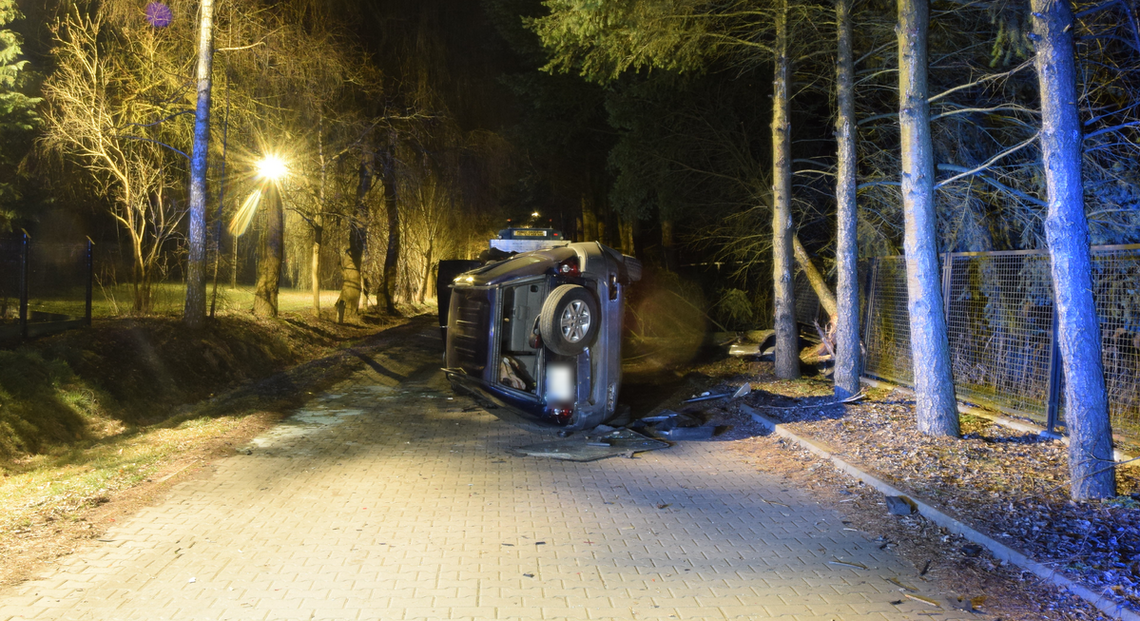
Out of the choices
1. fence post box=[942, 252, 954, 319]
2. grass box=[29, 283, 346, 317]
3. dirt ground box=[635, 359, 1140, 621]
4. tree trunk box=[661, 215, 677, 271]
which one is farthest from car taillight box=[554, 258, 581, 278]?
tree trunk box=[661, 215, 677, 271]

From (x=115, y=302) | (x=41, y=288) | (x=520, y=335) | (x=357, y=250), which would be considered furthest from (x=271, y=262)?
(x=520, y=335)

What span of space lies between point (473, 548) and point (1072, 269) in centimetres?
561

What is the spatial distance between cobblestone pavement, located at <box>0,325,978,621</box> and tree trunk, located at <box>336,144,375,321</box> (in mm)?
13649

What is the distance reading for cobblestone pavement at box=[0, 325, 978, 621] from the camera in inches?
179

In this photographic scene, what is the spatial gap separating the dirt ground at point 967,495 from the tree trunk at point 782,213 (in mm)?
2588

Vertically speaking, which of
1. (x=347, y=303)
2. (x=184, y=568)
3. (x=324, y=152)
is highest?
(x=324, y=152)

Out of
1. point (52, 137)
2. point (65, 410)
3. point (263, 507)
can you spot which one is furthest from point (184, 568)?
point (52, 137)

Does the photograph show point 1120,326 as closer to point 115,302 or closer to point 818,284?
point 818,284

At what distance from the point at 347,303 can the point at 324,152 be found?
6.93 m

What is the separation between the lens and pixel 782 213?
1343cm

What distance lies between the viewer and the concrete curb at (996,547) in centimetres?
444

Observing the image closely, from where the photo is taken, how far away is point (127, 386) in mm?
11016

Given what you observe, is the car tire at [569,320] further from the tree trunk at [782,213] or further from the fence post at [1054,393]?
the tree trunk at [782,213]

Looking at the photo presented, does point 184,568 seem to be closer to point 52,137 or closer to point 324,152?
point 52,137
